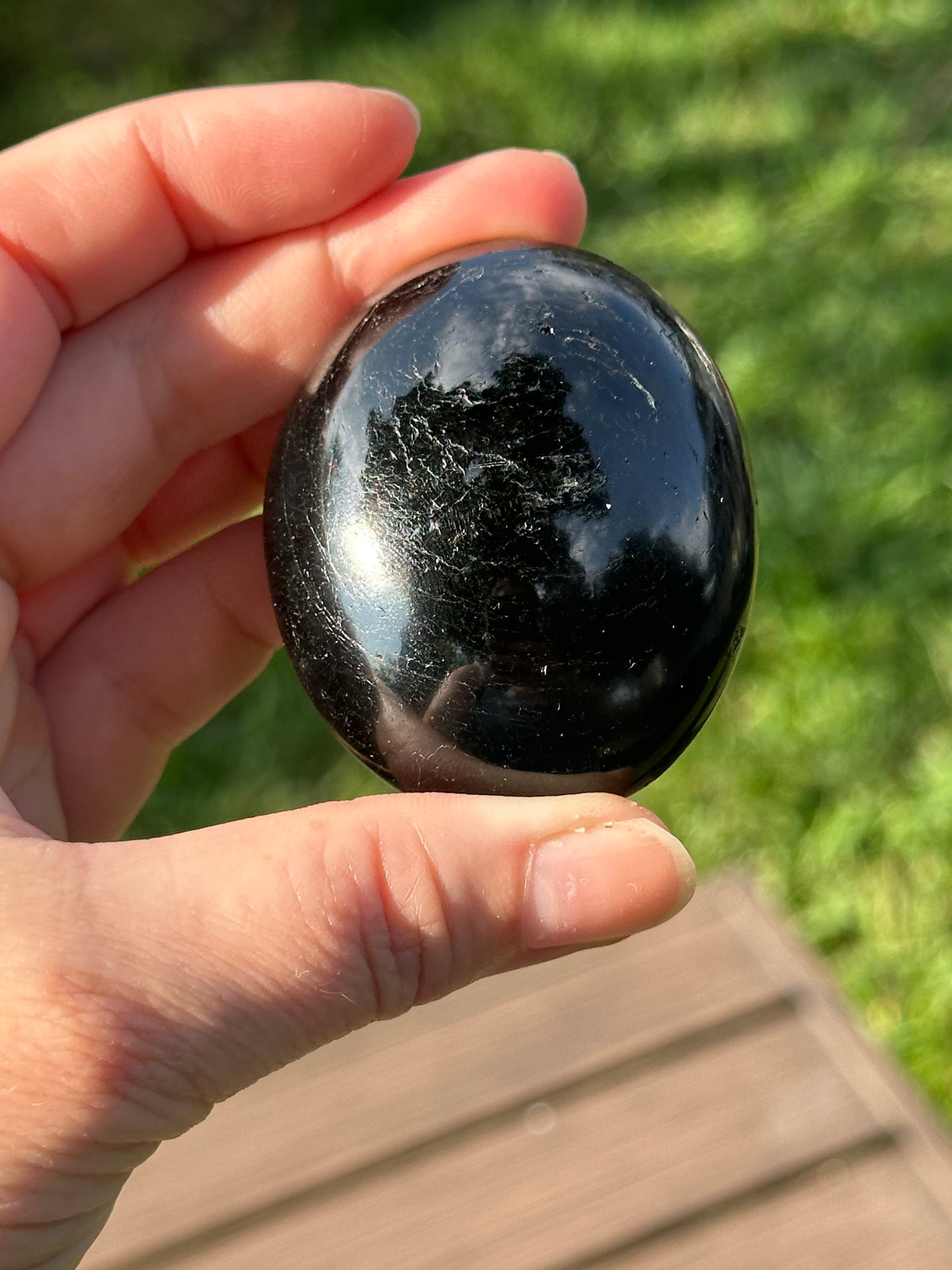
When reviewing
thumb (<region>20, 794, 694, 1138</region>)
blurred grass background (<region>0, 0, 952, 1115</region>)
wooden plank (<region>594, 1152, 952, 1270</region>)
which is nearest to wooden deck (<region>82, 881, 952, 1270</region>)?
wooden plank (<region>594, 1152, 952, 1270</region>)

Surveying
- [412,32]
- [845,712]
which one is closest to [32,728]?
[845,712]

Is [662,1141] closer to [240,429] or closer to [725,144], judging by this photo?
[240,429]

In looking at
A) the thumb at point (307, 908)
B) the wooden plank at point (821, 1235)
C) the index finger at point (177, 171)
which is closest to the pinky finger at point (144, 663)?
the index finger at point (177, 171)

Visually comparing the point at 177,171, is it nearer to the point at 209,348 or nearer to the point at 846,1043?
the point at 209,348

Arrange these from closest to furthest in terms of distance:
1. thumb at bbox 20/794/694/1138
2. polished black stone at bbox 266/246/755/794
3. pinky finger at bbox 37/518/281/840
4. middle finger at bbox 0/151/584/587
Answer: thumb at bbox 20/794/694/1138, polished black stone at bbox 266/246/755/794, middle finger at bbox 0/151/584/587, pinky finger at bbox 37/518/281/840

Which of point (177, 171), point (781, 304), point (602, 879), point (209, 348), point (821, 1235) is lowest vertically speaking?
point (821, 1235)

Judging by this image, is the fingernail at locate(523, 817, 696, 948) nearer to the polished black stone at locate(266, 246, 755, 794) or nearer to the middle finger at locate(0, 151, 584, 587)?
the polished black stone at locate(266, 246, 755, 794)

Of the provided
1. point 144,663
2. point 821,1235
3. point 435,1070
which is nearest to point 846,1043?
point 821,1235
